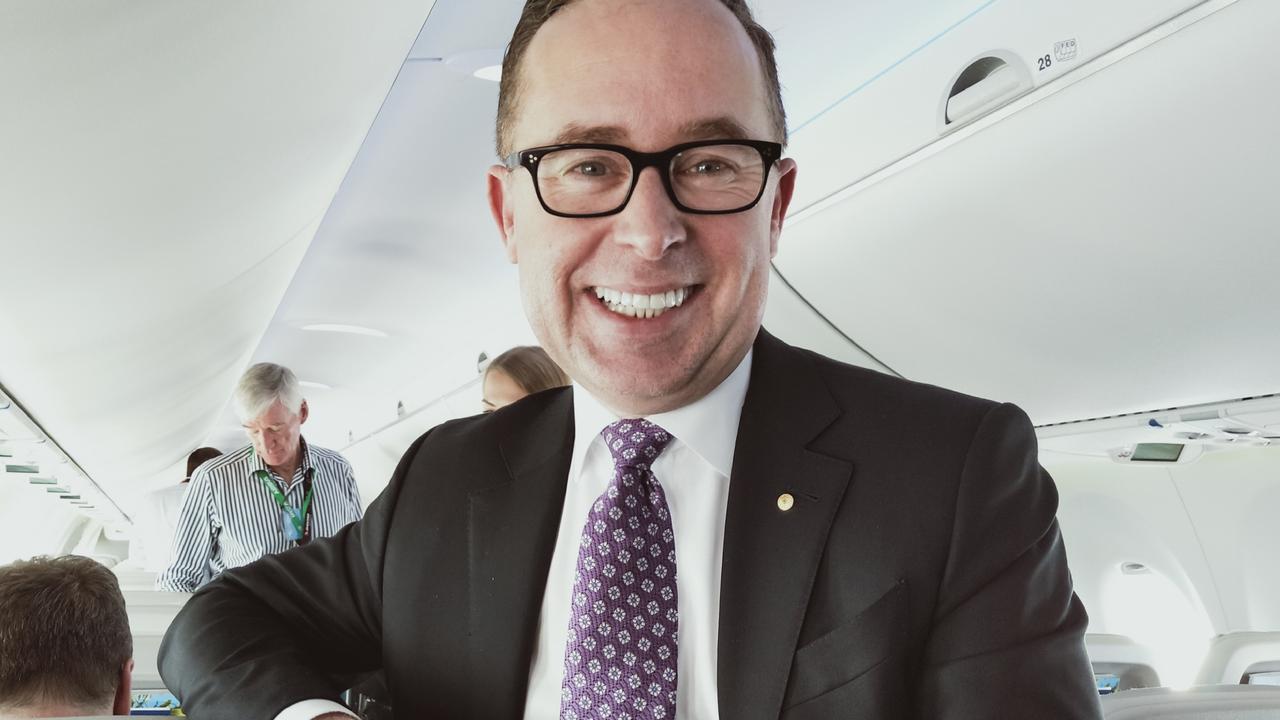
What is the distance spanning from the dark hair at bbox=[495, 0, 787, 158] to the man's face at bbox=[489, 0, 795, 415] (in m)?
0.05

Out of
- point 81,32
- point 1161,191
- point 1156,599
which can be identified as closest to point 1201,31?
point 1161,191

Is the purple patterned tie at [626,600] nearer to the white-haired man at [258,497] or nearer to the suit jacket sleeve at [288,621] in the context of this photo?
the suit jacket sleeve at [288,621]

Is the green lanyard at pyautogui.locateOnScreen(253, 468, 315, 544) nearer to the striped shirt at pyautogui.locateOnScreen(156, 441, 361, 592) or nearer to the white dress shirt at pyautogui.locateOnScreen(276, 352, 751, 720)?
the striped shirt at pyautogui.locateOnScreen(156, 441, 361, 592)

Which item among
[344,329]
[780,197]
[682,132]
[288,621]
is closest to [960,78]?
[780,197]

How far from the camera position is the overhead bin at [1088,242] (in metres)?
2.69

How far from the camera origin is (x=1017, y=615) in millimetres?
1430

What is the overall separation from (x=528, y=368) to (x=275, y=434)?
6.20ft

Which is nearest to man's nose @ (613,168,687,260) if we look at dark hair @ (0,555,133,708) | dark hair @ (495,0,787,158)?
dark hair @ (495,0,787,158)

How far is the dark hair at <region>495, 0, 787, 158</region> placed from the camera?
1699 millimetres

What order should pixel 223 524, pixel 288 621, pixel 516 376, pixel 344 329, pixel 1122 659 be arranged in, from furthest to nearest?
pixel 344 329, pixel 223 524, pixel 516 376, pixel 1122 659, pixel 288 621

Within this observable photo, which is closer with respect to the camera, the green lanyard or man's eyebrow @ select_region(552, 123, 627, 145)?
man's eyebrow @ select_region(552, 123, 627, 145)

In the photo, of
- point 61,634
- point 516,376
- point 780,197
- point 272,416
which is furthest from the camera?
point 272,416

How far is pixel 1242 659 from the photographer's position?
11.0ft

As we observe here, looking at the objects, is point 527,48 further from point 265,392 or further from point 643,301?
point 265,392
